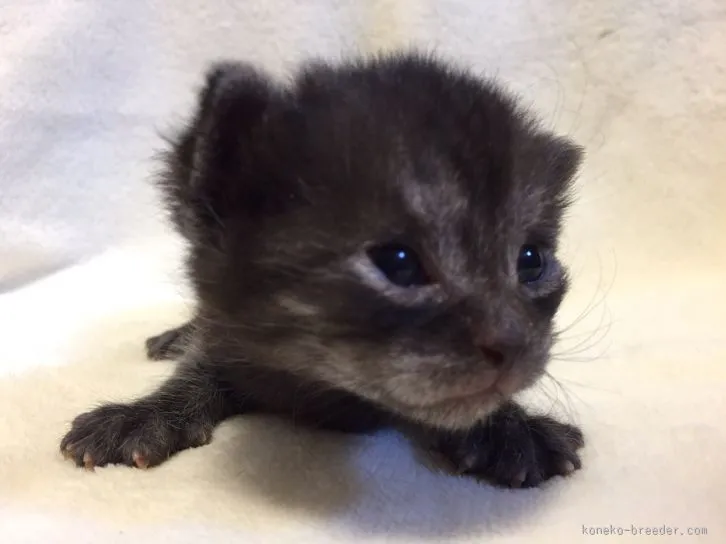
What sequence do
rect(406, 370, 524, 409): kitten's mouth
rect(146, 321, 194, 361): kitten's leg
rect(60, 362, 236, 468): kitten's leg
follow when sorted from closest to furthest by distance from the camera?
1. rect(406, 370, 524, 409): kitten's mouth
2. rect(60, 362, 236, 468): kitten's leg
3. rect(146, 321, 194, 361): kitten's leg

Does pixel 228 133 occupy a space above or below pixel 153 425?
above

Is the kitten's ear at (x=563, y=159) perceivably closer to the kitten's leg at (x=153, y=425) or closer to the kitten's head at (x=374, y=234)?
the kitten's head at (x=374, y=234)

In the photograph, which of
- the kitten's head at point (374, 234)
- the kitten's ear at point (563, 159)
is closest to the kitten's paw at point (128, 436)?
→ the kitten's head at point (374, 234)

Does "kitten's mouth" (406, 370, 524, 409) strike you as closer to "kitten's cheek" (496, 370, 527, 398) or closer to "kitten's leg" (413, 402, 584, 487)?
"kitten's cheek" (496, 370, 527, 398)

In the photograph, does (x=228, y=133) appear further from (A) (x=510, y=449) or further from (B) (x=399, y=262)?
(A) (x=510, y=449)

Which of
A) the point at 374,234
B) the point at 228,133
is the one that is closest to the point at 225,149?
the point at 228,133

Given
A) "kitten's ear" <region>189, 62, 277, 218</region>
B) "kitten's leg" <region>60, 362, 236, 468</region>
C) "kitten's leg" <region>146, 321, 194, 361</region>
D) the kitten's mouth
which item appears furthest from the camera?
"kitten's leg" <region>146, 321, 194, 361</region>

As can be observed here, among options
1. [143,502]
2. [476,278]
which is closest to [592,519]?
[476,278]

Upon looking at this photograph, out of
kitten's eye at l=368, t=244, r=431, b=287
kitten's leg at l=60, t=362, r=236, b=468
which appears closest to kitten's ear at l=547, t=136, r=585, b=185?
kitten's eye at l=368, t=244, r=431, b=287
